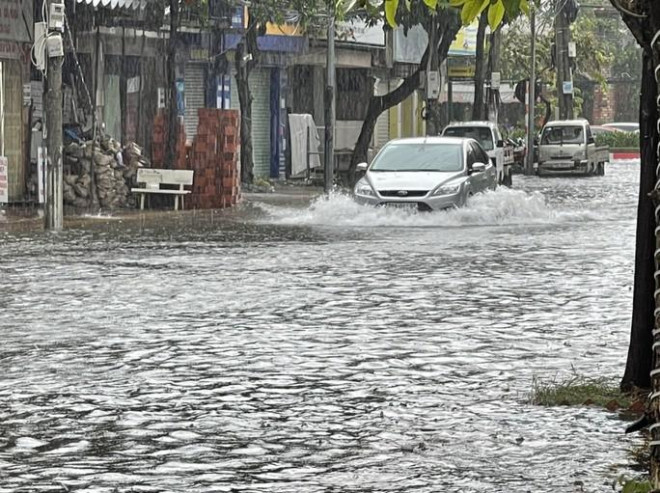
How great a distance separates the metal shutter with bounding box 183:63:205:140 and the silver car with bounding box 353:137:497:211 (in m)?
14.9

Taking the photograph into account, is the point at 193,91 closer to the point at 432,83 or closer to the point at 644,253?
the point at 432,83

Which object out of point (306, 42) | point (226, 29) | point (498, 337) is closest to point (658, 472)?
point (498, 337)

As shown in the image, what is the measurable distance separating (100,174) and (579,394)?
75.0 feet

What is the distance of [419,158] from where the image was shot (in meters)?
29.8

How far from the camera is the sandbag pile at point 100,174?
3228 centimetres

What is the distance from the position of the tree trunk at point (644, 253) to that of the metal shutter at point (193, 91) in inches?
1361

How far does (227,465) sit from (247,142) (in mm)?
34008

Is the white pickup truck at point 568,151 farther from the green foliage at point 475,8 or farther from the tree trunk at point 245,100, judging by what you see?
Result: the green foliage at point 475,8

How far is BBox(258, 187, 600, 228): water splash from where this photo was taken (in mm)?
28312

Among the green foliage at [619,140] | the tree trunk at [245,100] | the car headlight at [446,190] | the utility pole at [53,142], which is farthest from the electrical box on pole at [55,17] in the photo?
the green foliage at [619,140]

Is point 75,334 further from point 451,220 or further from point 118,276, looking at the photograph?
point 451,220

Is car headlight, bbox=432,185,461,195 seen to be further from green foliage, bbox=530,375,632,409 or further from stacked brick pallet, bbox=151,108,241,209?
green foliage, bbox=530,375,632,409

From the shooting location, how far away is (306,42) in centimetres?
4825

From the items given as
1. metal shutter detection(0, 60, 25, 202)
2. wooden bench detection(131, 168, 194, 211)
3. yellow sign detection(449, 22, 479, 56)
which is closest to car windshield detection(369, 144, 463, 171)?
wooden bench detection(131, 168, 194, 211)
